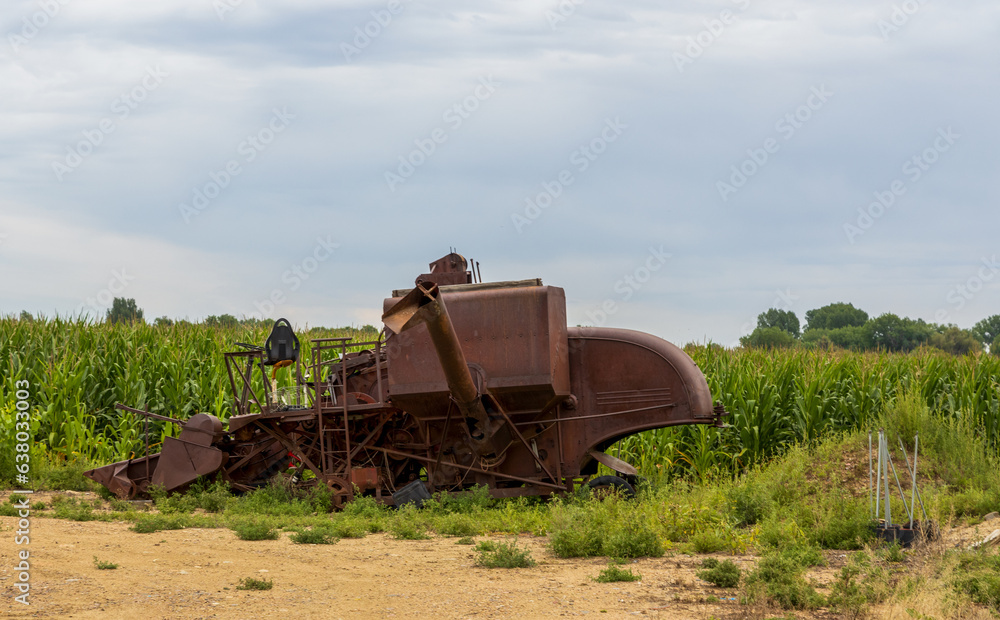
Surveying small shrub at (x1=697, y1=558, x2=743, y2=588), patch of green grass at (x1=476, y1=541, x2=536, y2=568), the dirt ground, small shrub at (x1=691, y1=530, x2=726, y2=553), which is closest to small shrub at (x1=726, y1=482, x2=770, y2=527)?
small shrub at (x1=691, y1=530, x2=726, y2=553)

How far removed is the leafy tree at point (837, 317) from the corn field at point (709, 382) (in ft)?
178

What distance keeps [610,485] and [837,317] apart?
6432 cm

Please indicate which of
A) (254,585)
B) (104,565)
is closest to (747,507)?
(254,585)

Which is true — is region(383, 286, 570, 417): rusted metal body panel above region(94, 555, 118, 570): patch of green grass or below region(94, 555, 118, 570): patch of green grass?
above

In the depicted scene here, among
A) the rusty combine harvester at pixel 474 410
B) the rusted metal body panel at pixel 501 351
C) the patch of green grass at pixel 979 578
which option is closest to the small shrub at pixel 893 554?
the patch of green grass at pixel 979 578

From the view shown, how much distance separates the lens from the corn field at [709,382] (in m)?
16.8

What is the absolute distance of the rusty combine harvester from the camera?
40.4 ft

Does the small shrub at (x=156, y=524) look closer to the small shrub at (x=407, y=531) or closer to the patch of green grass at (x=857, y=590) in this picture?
the small shrub at (x=407, y=531)

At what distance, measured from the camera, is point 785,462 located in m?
14.5

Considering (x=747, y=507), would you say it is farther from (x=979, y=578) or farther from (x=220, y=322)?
(x=220, y=322)

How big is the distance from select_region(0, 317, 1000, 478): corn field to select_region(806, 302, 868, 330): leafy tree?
5438 cm

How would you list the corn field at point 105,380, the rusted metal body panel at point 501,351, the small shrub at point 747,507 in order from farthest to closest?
1. the corn field at point 105,380
2. the rusted metal body panel at point 501,351
3. the small shrub at point 747,507

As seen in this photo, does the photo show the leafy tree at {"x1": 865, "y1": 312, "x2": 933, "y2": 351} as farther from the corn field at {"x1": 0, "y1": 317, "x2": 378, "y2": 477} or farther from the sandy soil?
the sandy soil

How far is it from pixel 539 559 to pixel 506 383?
3.58 m
